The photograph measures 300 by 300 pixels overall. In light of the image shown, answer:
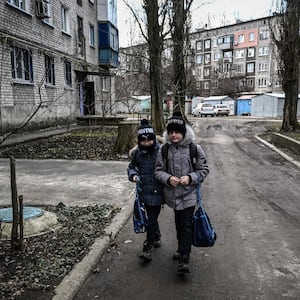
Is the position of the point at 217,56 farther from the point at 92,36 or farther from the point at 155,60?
the point at 155,60

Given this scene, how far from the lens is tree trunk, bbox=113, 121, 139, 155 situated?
10.1 m

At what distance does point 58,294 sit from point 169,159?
154 centimetres

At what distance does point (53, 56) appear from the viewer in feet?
60.7

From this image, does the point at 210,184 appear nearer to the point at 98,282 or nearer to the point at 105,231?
the point at 105,231

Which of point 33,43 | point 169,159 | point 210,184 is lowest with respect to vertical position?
point 210,184

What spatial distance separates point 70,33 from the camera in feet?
69.2

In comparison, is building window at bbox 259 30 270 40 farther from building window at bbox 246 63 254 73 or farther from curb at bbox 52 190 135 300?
curb at bbox 52 190 135 300

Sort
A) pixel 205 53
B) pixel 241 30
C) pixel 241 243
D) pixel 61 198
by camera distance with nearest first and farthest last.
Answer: pixel 241 243 → pixel 61 198 → pixel 241 30 → pixel 205 53

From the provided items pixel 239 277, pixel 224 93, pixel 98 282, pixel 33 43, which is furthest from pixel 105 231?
pixel 224 93

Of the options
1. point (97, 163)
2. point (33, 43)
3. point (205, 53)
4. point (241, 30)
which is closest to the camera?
point (97, 163)

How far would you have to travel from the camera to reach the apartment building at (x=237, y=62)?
203 ft

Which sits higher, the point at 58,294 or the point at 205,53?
the point at 205,53

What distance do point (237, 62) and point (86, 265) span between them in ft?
227

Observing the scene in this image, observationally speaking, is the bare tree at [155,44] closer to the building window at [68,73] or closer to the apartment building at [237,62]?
the building window at [68,73]
